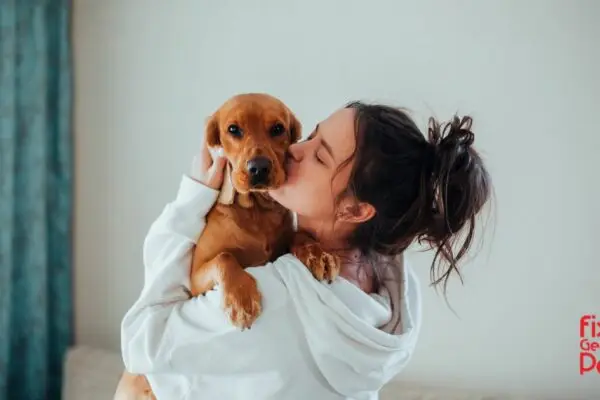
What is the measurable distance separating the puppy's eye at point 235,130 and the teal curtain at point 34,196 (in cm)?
142

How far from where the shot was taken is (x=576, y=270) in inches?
84.7

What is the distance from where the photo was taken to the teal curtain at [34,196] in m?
2.28

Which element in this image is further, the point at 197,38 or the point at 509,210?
the point at 197,38

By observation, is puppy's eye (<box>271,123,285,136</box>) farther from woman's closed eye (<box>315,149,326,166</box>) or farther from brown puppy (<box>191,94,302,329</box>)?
woman's closed eye (<box>315,149,326,166</box>)

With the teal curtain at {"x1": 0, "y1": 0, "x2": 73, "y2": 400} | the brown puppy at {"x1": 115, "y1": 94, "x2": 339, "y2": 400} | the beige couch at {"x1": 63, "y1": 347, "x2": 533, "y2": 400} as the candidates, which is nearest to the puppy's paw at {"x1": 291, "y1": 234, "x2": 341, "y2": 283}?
the brown puppy at {"x1": 115, "y1": 94, "x2": 339, "y2": 400}

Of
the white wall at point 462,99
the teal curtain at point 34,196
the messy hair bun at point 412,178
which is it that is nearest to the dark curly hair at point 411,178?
the messy hair bun at point 412,178

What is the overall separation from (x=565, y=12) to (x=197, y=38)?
1282mm

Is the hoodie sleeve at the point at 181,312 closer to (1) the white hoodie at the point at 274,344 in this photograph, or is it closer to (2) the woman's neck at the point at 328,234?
(1) the white hoodie at the point at 274,344

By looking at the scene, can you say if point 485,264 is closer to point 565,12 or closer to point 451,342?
point 451,342

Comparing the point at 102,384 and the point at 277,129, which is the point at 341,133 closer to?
the point at 277,129

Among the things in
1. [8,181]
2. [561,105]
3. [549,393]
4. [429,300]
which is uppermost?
[561,105]

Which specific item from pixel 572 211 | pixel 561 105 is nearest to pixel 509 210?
pixel 572 211

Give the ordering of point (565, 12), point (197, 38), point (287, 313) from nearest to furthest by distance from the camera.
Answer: point (287, 313) → point (565, 12) → point (197, 38)

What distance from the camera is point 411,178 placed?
109 cm
